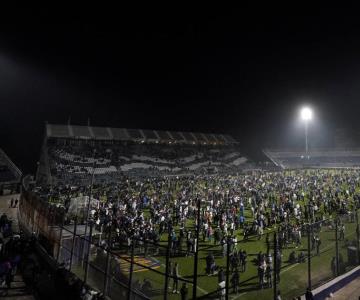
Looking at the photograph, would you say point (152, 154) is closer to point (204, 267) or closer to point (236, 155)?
point (236, 155)

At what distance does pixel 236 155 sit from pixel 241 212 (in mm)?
58670

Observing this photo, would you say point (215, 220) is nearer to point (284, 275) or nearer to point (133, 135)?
point (284, 275)

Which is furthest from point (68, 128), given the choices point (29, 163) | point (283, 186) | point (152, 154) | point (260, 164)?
point (260, 164)

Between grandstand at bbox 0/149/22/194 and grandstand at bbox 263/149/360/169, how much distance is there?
62.9m

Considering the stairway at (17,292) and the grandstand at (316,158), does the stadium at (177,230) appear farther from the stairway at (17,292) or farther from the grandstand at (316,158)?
the grandstand at (316,158)

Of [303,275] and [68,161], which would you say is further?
[68,161]

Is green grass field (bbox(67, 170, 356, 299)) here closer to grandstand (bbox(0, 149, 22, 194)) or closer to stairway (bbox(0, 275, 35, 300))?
stairway (bbox(0, 275, 35, 300))

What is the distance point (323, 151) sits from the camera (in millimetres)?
84375

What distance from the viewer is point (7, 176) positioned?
40.7 metres

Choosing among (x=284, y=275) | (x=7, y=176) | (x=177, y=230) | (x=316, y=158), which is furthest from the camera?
(x=316, y=158)

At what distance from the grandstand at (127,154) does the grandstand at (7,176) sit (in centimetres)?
461

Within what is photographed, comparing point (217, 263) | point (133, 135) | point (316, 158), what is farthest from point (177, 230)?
point (316, 158)

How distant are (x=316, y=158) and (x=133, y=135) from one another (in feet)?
179

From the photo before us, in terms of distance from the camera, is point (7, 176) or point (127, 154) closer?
point (7, 176)
